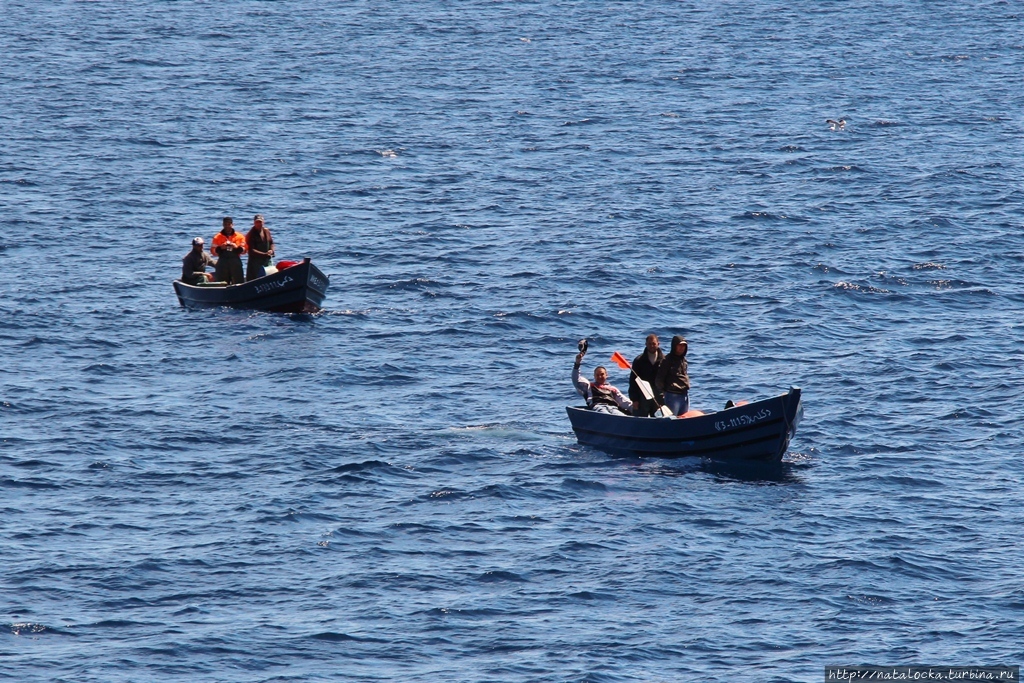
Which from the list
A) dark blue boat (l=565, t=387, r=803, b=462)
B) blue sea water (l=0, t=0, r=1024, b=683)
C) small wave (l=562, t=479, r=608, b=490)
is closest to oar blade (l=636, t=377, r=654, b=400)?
dark blue boat (l=565, t=387, r=803, b=462)

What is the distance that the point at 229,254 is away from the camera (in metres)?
40.2

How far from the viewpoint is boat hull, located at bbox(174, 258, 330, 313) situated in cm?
3881

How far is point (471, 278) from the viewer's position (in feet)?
144

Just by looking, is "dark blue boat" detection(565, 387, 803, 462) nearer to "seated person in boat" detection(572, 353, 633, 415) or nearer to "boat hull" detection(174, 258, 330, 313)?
"seated person in boat" detection(572, 353, 633, 415)

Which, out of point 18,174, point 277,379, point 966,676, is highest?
point 18,174

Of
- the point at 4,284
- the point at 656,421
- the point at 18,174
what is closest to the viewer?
the point at 656,421

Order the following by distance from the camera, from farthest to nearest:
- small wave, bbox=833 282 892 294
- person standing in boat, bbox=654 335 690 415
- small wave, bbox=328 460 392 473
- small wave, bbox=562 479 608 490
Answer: small wave, bbox=833 282 892 294 → person standing in boat, bbox=654 335 690 415 → small wave, bbox=328 460 392 473 → small wave, bbox=562 479 608 490

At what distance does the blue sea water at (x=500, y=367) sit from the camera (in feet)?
77.1

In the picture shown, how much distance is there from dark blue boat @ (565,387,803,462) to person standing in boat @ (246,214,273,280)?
12654 mm

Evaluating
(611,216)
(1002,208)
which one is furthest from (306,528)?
(1002,208)

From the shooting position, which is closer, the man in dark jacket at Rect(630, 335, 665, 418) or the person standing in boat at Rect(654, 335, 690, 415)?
the person standing in boat at Rect(654, 335, 690, 415)

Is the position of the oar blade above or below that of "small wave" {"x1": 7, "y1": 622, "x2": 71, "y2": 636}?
above

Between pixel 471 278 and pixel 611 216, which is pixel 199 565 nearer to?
pixel 471 278

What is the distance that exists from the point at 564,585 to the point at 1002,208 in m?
31.2
